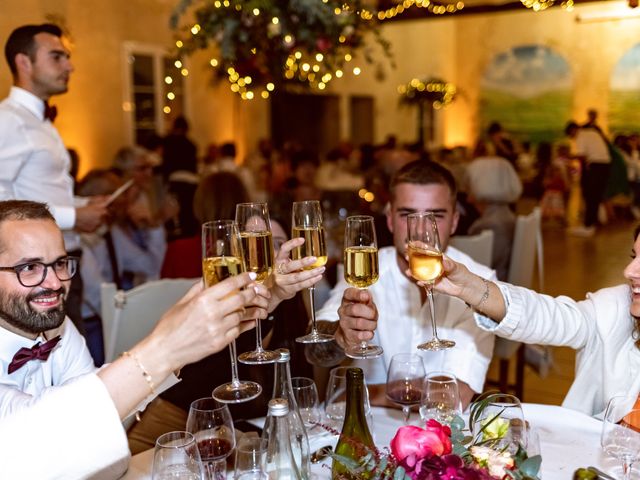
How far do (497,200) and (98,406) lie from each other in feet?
13.0

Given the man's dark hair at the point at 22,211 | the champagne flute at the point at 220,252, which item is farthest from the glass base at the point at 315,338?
the man's dark hair at the point at 22,211

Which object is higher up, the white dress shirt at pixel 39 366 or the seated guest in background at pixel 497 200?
the seated guest in background at pixel 497 200

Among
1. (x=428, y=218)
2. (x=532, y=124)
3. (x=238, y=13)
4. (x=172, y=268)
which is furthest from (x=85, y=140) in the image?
(x=532, y=124)

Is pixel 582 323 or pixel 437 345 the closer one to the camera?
pixel 437 345

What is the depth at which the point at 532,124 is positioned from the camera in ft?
47.2

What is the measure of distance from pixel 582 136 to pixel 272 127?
6.35 m

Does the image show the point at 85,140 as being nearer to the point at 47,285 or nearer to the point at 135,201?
the point at 135,201

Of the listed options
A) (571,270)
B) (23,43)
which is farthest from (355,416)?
(571,270)

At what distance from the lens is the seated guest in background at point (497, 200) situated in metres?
4.51

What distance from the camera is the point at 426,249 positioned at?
1705 mm

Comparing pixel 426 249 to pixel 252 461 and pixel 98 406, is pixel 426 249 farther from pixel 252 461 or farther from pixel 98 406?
pixel 98 406

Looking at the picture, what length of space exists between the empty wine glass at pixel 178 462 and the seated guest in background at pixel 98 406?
0.08m

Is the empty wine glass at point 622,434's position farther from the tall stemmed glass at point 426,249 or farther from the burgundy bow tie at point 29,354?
the burgundy bow tie at point 29,354

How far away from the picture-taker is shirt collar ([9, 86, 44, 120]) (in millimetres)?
3268
